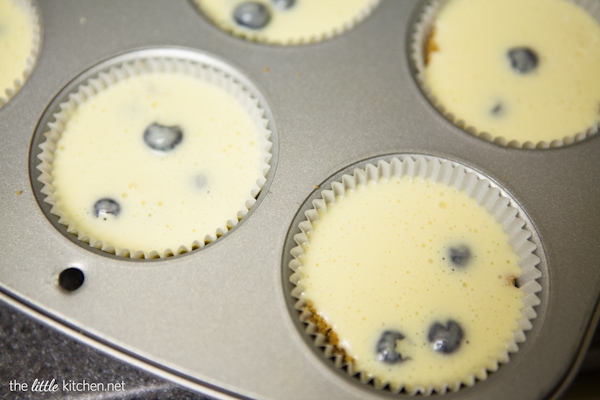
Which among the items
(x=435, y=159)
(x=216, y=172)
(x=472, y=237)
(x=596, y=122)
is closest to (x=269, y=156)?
(x=216, y=172)

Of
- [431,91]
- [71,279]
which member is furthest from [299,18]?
[71,279]

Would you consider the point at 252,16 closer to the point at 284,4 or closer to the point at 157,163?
the point at 284,4

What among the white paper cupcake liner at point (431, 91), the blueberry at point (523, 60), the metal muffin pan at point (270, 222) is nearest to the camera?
the metal muffin pan at point (270, 222)

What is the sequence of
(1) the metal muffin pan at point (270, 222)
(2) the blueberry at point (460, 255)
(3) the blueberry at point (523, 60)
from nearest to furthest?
(1) the metal muffin pan at point (270, 222) < (2) the blueberry at point (460, 255) < (3) the blueberry at point (523, 60)

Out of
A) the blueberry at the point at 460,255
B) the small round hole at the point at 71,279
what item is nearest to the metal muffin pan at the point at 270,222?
the small round hole at the point at 71,279

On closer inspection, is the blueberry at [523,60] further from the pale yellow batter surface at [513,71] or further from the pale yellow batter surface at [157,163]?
the pale yellow batter surface at [157,163]

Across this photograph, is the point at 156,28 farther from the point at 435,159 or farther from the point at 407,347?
the point at 407,347
